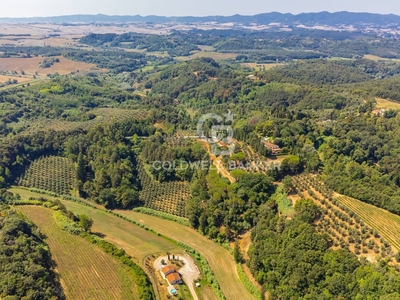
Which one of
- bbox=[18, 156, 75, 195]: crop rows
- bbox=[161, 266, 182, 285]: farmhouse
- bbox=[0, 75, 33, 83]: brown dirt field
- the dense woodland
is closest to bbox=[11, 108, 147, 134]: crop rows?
the dense woodland

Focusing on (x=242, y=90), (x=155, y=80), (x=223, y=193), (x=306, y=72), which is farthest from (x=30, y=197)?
(x=306, y=72)

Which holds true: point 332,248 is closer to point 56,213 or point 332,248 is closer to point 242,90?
point 56,213

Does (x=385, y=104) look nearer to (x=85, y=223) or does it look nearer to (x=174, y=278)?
(x=174, y=278)

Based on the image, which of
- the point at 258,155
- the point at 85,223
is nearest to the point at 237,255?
the point at 85,223

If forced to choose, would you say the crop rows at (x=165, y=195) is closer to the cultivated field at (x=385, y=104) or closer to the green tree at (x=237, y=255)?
the green tree at (x=237, y=255)

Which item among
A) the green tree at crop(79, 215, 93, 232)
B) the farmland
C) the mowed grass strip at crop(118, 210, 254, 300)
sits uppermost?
the farmland

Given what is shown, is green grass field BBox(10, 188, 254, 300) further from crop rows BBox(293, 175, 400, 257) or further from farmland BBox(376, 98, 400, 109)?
farmland BBox(376, 98, 400, 109)
